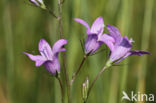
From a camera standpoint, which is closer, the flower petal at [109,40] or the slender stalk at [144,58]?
the flower petal at [109,40]

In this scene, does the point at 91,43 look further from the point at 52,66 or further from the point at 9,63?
the point at 9,63

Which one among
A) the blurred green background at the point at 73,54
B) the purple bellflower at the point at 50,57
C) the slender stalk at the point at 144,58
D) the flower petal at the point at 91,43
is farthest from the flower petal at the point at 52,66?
the slender stalk at the point at 144,58

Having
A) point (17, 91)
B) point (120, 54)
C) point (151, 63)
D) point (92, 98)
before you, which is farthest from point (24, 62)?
point (120, 54)

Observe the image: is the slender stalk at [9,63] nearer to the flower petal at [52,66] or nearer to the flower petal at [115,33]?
the flower petal at [52,66]

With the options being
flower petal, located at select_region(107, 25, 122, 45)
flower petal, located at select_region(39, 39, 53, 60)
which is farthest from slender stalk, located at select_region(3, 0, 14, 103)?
flower petal, located at select_region(107, 25, 122, 45)

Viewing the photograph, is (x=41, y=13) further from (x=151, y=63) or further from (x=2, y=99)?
(x=151, y=63)

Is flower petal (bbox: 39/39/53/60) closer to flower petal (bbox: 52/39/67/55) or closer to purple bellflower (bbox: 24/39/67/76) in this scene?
purple bellflower (bbox: 24/39/67/76)
